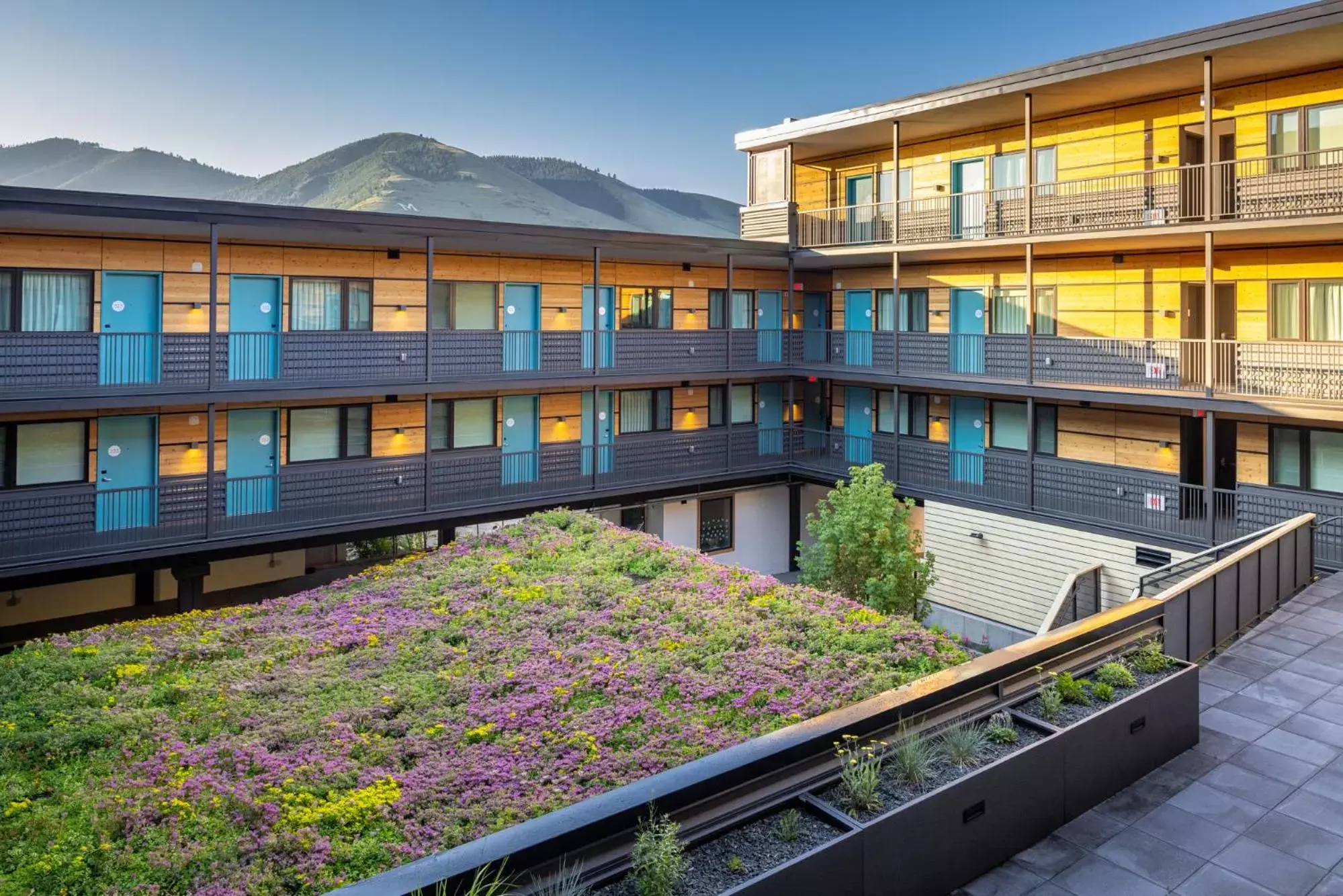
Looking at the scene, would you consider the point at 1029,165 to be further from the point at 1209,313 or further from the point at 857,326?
the point at 857,326

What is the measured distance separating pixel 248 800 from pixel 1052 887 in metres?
6.18

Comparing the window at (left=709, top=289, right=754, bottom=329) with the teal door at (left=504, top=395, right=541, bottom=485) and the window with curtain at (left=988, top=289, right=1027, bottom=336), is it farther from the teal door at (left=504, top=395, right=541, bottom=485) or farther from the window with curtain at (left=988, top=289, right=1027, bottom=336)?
the window with curtain at (left=988, top=289, right=1027, bottom=336)

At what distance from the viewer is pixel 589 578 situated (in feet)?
44.5

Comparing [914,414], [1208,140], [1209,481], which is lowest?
[1209,481]

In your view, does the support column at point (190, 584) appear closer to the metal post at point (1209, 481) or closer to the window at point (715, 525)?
the window at point (715, 525)

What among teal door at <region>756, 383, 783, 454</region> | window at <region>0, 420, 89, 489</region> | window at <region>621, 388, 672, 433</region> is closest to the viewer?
window at <region>0, 420, 89, 489</region>

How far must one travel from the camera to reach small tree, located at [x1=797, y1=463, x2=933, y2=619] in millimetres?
17406

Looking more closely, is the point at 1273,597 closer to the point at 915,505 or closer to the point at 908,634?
the point at 908,634

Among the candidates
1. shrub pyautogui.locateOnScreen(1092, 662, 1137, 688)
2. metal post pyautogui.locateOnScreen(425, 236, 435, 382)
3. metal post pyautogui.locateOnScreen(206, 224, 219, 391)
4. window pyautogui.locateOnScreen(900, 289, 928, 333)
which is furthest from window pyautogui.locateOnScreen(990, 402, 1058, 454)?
metal post pyautogui.locateOnScreen(206, 224, 219, 391)

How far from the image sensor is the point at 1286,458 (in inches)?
701

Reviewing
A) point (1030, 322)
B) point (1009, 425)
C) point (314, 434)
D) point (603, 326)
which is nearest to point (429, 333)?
point (314, 434)

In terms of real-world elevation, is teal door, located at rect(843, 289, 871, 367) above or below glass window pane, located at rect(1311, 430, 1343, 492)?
above

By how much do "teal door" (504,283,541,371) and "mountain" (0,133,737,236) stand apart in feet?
369

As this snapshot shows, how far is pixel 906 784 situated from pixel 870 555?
1172 cm
